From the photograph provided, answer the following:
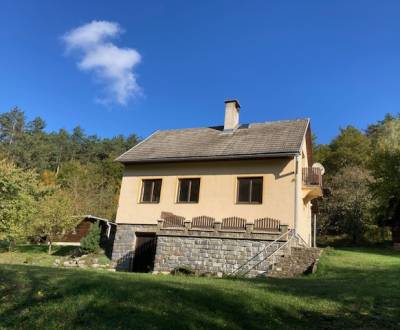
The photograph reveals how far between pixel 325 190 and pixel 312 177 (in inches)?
649

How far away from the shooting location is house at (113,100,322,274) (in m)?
17.1

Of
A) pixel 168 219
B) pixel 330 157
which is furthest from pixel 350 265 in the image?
pixel 330 157

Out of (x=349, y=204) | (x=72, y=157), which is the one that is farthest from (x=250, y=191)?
(x=72, y=157)

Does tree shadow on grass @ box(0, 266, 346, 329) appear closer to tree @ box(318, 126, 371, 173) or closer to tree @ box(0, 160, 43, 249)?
tree @ box(0, 160, 43, 249)

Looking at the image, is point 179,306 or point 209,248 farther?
point 209,248

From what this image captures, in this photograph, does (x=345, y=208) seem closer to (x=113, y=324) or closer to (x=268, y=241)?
(x=268, y=241)

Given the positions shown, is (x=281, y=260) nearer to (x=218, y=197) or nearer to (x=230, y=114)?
(x=218, y=197)

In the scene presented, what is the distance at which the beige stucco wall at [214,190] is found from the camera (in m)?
18.4

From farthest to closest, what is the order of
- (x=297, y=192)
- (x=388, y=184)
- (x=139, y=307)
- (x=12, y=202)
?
(x=388, y=184) → (x=12, y=202) → (x=297, y=192) → (x=139, y=307)

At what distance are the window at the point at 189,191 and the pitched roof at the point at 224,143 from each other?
1.25 metres

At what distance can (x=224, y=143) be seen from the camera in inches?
835

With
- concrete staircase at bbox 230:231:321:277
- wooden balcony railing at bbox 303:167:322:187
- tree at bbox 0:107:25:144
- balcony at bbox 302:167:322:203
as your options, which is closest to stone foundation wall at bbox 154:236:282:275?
concrete staircase at bbox 230:231:321:277

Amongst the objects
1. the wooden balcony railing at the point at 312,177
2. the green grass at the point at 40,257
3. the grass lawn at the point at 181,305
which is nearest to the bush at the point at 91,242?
the green grass at the point at 40,257

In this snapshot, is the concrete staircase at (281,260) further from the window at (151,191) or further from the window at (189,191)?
the window at (151,191)
